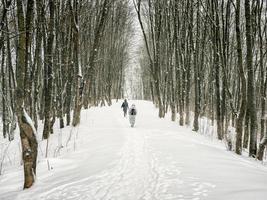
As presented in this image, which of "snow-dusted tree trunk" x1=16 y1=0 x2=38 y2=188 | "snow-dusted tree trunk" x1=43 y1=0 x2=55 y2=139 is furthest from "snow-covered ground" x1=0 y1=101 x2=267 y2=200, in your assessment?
"snow-dusted tree trunk" x1=43 y1=0 x2=55 y2=139

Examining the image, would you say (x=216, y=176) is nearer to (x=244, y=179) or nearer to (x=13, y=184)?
(x=244, y=179)

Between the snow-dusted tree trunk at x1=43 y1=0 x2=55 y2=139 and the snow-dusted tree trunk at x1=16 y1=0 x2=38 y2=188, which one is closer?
the snow-dusted tree trunk at x1=16 y1=0 x2=38 y2=188

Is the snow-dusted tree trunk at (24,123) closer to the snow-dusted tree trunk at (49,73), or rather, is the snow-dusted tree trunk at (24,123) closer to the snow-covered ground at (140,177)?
the snow-covered ground at (140,177)

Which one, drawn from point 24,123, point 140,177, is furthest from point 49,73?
point 140,177

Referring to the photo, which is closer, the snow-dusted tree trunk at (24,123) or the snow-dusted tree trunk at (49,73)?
the snow-dusted tree trunk at (24,123)

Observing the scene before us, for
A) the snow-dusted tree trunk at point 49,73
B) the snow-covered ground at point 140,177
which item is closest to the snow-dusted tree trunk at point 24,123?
the snow-covered ground at point 140,177

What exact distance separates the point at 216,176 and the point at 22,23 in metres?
5.84

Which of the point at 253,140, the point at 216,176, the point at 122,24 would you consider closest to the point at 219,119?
the point at 253,140

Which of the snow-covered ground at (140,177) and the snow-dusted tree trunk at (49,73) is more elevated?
the snow-dusted tree trunk at (49,73)

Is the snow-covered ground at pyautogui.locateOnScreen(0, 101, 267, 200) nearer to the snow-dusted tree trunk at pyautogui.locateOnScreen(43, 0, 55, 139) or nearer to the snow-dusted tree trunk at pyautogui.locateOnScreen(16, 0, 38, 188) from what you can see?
the snow-dusted tree trunk at pyautogui.locateOnScreen(16, 0, 38, 188)

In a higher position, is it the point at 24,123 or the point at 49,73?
the point at 49,73

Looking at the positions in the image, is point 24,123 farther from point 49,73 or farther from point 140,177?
point 49,73

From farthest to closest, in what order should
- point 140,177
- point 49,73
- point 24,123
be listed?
point 49,73 < point 140,177 < point 24,123

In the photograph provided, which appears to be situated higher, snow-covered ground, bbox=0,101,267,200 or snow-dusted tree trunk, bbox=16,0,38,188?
snow-dusted tree trunk, bbox=16,0,38,188
